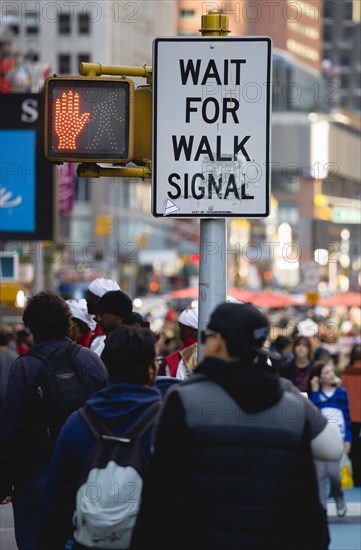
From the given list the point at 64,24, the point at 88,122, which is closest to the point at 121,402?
the point at 88,122

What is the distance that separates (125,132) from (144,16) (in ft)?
383

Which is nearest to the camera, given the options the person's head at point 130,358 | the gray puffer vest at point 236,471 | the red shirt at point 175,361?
the gray puffer vest at point 236,471

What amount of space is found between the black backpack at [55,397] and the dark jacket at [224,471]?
2.12 m

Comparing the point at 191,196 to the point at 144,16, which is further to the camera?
the point at 144,16

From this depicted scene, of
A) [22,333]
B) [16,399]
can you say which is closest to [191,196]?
[16,399]

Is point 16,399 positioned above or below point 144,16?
below

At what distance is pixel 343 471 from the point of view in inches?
684

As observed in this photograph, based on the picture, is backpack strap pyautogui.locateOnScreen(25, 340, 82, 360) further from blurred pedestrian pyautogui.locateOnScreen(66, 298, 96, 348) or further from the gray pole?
blurred pedestrian pyautogui.locateOnScreen(66, 298, 96, 348)

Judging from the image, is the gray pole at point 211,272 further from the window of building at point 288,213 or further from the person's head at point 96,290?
the window of building at point 288,213

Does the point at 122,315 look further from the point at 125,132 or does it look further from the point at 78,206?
the point at 78,206

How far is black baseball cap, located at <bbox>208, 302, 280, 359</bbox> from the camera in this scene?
501cm

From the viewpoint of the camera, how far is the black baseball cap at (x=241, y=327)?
501 cm

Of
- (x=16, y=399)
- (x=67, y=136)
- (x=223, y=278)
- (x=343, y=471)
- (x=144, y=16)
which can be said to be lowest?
(x=343, y=471)

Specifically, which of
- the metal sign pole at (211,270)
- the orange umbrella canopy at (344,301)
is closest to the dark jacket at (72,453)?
the metal sign pole at (211,270)
